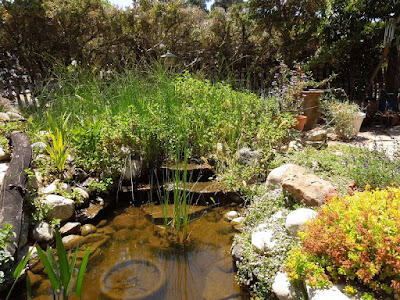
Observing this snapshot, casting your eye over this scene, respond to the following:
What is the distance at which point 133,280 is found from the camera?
8.66 feet

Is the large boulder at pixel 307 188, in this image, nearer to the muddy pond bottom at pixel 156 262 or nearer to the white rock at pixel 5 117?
the muddy pond bottom at pixel 156 262

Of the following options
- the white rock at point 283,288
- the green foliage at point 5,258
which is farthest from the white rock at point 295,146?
the green foliage at point 5,258

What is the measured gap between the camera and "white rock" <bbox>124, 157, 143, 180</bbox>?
13.5 ft

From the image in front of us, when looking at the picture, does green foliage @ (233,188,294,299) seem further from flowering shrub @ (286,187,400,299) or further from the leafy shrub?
the leafy shrub

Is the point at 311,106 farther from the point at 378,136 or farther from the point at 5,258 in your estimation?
the point at 5,258

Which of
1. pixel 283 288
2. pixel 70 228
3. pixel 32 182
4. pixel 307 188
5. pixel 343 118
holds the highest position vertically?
pixel 343 118

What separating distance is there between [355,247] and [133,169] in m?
2.99

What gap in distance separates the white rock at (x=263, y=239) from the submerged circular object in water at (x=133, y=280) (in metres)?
0.89

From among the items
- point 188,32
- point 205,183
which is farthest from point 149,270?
point 188,32

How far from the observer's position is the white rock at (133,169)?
4.10 meters

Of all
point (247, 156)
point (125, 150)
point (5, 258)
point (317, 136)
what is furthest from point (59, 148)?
point (317, 136)

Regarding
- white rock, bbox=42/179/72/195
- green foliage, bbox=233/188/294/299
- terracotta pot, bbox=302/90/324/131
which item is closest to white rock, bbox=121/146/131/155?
white rock, bbox=42/179/72/195

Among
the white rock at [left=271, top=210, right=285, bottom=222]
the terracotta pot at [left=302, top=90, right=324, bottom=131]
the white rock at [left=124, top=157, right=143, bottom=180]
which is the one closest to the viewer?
the white rock at [left=271, top=210, right=285, bottom=222]

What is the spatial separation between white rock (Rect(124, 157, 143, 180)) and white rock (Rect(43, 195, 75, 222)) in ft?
2.81
